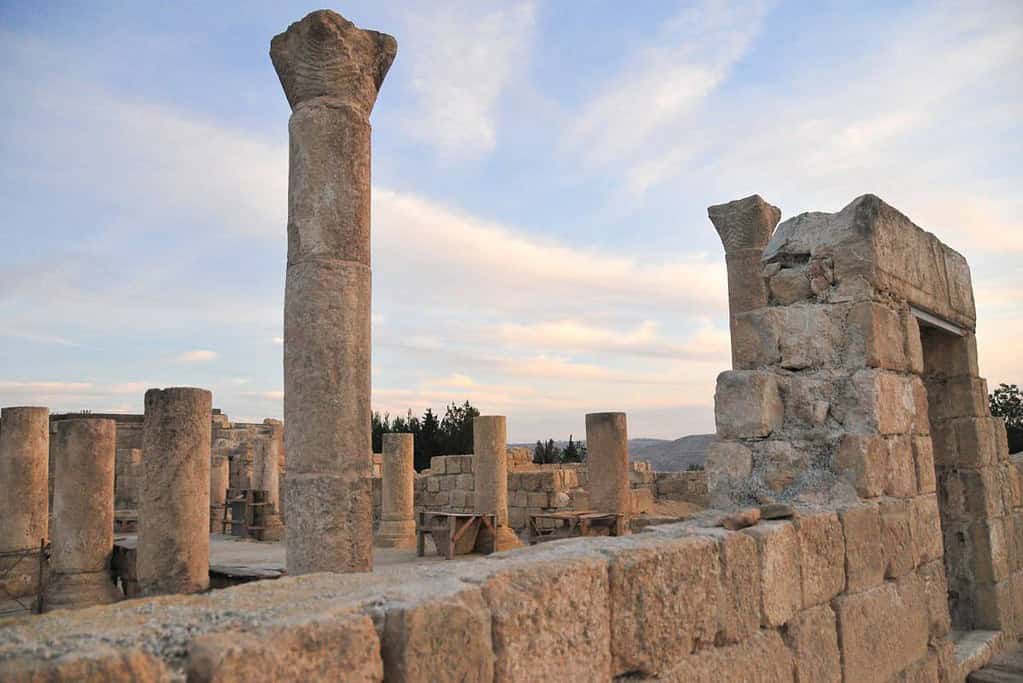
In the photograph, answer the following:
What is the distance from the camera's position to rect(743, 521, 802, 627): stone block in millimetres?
3387

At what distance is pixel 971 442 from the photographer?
6227 mm

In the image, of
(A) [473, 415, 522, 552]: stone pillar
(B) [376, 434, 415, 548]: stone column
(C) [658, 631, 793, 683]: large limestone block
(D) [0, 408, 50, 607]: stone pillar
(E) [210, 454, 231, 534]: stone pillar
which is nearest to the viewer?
(C) [658, 631, 793, 683]: large limestone block

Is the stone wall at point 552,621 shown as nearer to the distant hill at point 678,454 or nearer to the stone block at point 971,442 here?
the stone block at point 971,442

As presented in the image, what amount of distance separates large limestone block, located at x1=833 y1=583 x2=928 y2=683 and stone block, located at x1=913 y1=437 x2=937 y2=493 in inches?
32.7

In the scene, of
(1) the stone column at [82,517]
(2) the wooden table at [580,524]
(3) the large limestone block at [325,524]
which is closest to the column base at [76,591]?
(1) the stone column at [82,517]

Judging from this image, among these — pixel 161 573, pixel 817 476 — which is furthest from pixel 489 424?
pixel 817 476

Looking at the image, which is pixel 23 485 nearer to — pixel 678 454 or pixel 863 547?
pixel 863 547

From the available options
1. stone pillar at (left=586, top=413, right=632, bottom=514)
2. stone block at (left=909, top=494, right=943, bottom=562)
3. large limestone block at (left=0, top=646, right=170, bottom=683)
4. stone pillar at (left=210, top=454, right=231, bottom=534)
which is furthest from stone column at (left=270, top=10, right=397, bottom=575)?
stone pillar at (left=210, top=454, right=231, bottom=534)

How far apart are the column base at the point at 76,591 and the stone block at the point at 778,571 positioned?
9520 mm

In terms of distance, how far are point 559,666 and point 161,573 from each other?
817cm

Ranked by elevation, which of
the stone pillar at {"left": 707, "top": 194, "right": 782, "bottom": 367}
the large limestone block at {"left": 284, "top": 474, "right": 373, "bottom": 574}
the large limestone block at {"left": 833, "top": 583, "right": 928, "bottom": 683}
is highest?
the stone pillar at {"left": 707, "top": 194, "right": 782, "bottom": 367}

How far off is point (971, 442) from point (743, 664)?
13.6ft

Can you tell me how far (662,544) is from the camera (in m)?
2.98

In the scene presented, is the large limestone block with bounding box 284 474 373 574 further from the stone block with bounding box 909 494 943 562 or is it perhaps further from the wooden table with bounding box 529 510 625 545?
the wooden table with bounding box 529 510 625 545
